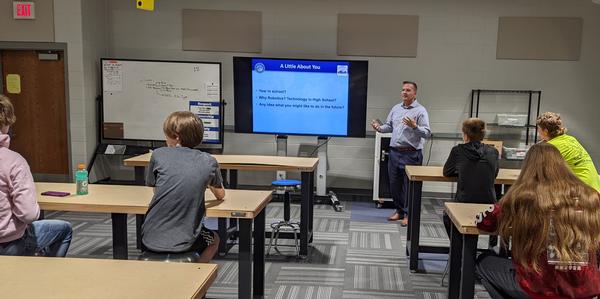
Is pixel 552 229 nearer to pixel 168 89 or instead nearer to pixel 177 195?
pixel 177 195

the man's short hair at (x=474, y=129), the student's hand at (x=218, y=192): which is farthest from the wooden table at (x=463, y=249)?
the student's hand at (x=218, y=192)

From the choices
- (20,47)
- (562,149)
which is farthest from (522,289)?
(20,47)

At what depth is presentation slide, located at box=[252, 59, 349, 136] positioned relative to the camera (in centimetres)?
564

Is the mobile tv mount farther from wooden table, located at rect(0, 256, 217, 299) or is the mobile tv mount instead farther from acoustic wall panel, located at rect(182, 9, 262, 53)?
wooden table, located at rect(0, 256, 217, 299)

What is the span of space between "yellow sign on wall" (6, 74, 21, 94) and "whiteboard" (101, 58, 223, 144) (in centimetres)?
100

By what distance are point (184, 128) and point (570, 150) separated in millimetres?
→ 2578

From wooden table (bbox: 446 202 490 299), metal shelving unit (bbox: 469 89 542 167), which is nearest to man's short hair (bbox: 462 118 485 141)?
wooden table (bbox: 446 202 490 299)

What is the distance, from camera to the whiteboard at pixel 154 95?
5.97 meters

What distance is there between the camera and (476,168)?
3354 mm

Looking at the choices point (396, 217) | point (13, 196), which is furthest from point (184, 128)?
point (396, 217)

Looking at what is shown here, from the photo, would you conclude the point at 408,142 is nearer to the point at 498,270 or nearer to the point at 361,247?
the point at 361,247

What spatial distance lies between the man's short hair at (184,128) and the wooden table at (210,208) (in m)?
0.37

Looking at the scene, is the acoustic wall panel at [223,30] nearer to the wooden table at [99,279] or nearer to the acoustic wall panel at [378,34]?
the acoustic wall panel at [378,34]

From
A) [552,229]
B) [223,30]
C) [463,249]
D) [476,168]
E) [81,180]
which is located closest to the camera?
[552,229]
